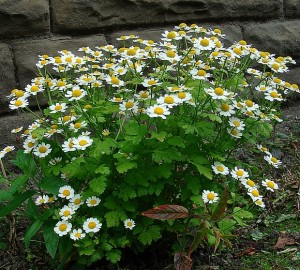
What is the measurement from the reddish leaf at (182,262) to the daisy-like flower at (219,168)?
360 millimetres

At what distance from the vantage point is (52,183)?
2273mm

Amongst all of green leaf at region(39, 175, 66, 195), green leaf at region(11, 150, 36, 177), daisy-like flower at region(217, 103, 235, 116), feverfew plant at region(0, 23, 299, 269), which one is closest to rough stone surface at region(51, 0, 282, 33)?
feverfew plant at region(0, 23, 299, 269)

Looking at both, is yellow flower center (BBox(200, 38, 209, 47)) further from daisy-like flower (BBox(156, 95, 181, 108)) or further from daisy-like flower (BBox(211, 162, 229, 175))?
daisy-like flower (BBox(211, 162, 229, 175))

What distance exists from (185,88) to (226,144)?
321mm

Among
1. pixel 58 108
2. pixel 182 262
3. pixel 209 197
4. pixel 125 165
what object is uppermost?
pixel 58 108

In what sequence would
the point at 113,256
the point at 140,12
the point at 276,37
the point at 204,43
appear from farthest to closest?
the point at 276,37 → the point at 140,12 → the point at 204,43 → the point at 113,256

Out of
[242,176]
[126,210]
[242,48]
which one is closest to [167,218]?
[126,210]

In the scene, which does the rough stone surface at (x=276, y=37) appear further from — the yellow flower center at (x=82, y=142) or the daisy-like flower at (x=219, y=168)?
the yellow flower center at (x=82, y=142)

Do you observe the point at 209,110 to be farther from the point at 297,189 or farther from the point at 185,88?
the point at 297,189

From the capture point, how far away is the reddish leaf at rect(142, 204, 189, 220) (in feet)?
6.93

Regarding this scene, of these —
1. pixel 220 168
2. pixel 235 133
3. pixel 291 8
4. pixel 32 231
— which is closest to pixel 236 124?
pixel 235 133

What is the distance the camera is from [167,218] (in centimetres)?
211

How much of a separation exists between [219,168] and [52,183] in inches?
27.0

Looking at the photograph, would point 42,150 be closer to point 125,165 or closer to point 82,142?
point 82,142
